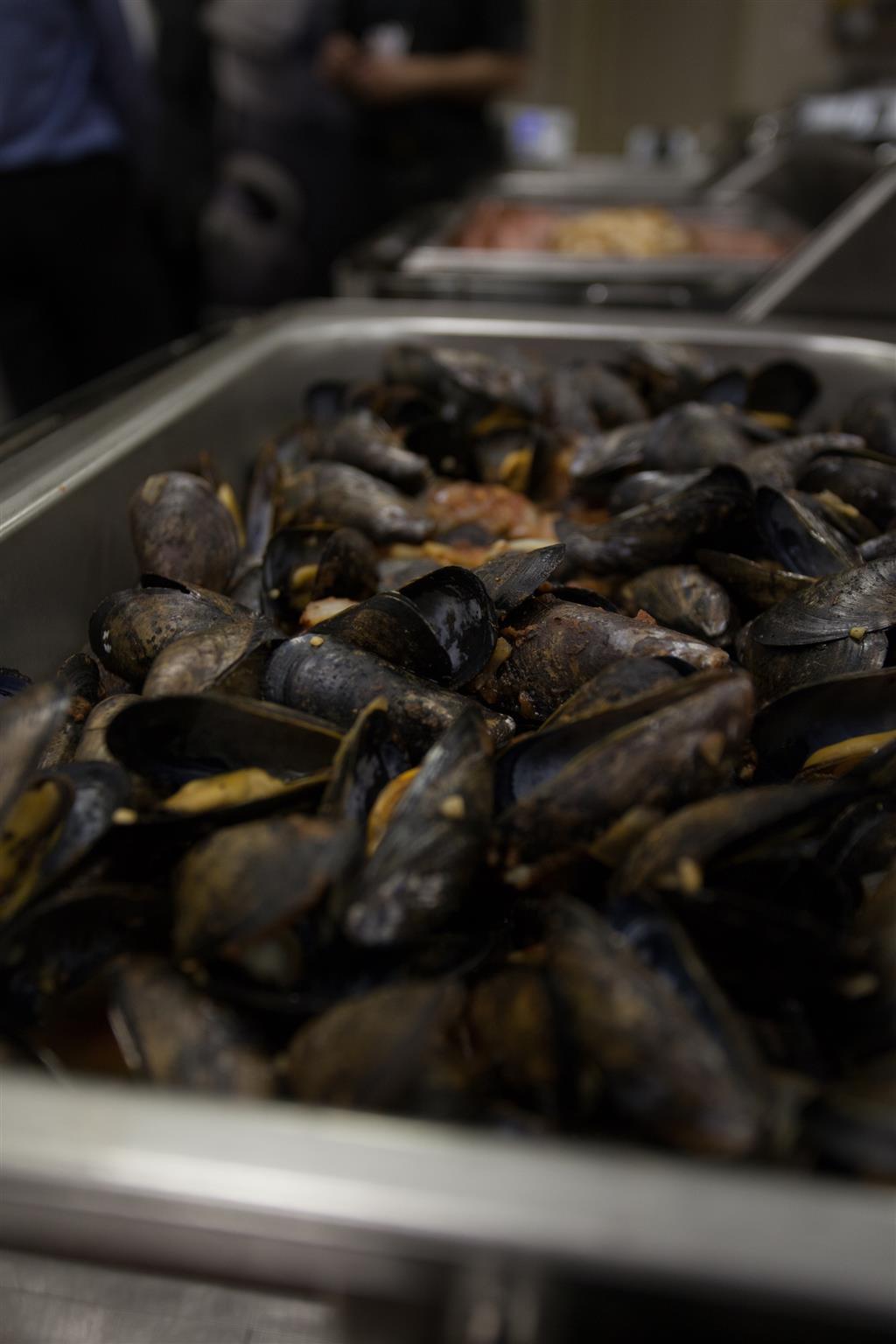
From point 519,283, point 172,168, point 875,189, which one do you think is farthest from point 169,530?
point 172,168

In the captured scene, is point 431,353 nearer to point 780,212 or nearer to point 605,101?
point 780,212

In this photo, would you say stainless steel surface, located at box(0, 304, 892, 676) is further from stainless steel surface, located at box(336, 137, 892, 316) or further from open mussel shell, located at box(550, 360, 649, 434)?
stainless steel surface, located at box(336, 137, 892, 316)

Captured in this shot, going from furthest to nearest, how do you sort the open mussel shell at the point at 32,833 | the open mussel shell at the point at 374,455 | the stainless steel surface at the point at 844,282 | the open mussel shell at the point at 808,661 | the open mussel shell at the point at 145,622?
the stainless steel surface at the point at 844,282 < the open mussel shell at the point at 374,455 < the open mussel shell at the point at 145,622 < the open mussel shell at the point at 808,661 < the open mussel shell at the point at 32,833

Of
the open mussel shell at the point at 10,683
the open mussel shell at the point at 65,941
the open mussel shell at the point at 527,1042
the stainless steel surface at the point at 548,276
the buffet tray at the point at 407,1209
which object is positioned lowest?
the open mussel shell at the point at 527,1042

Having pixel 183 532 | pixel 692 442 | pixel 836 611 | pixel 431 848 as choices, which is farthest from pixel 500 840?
pixel 692 442

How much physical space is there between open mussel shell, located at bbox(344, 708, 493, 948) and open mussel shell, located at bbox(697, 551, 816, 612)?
0.70 metres

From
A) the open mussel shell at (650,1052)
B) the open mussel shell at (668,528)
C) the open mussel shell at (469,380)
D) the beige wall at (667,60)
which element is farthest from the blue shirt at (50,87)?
the beige wall at (667,60)

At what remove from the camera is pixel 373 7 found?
222 inches

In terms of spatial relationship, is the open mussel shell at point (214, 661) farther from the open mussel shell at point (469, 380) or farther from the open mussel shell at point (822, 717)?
the open mussel shell at point (469, 380)

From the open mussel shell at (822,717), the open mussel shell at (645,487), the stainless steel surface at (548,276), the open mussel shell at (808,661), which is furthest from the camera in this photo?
the stainless steel surface at (548,276)

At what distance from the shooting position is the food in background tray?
428cm

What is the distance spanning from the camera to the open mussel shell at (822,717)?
120cm

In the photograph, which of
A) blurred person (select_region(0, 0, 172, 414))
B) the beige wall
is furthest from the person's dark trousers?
the beige wall

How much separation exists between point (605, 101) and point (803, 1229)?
14552mm
